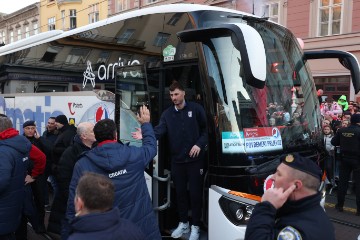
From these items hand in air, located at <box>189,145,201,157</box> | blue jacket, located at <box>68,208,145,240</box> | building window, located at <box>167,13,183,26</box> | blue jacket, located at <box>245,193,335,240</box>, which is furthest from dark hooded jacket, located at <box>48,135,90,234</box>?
blue jacket, located at <box>245,193,335,240</box>

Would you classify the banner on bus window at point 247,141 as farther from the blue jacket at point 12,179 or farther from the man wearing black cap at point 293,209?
the blue jacket at point 12,179

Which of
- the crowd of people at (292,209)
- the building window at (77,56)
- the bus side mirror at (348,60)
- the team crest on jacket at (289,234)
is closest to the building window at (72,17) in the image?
the building window at (77,56)

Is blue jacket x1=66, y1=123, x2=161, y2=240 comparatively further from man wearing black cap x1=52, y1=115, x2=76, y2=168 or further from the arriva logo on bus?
man wearing black cap x1=52, y1=115, x2=76, y2=168

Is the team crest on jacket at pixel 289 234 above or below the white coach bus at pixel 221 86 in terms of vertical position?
below

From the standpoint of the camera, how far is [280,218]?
6.69ft

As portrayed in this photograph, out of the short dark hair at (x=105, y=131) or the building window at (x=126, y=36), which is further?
the building window at (x=126, y=36)

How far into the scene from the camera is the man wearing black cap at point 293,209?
1.92m

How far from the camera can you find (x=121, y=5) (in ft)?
89.7

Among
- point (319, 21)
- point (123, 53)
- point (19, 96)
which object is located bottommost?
point (19, 96)

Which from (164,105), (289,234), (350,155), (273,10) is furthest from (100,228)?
(273,10)

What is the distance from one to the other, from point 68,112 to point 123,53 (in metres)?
1.85

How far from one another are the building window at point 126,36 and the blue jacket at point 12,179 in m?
2.02

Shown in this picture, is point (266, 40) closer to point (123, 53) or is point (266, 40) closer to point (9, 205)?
point (123, 53)

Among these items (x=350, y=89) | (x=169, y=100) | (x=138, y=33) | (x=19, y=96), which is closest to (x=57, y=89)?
(x=19, y=96)
